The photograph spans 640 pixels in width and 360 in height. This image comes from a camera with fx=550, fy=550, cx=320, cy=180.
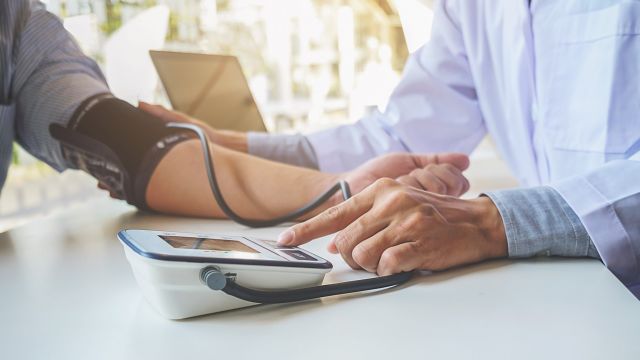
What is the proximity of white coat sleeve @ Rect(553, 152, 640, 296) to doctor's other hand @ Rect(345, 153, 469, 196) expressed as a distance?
0.17 meters

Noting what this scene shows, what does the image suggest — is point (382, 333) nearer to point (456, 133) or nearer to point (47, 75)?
point (47, 75)

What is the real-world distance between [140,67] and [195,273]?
863 mm

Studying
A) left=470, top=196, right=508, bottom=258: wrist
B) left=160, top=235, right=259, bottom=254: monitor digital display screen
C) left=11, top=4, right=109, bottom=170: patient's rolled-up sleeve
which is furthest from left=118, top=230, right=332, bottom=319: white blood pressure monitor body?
left=11, top=4, right=109, bottom=170: patient's rolled-up sleeve

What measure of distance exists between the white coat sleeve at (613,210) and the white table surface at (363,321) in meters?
0.02

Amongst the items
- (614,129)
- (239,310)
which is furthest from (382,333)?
(614,129)

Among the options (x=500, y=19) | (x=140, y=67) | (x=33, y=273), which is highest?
(x=500, y=19)

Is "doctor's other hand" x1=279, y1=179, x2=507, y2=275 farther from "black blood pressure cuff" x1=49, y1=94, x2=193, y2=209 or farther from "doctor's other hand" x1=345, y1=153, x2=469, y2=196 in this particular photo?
"black blood pressure cuff" x1=49, y1=94, x2=193, y2=209

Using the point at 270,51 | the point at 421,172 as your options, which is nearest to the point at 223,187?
the point at 421,172

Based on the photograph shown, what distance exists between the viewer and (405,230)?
44 centimetres

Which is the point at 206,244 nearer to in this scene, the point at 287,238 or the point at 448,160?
the point at 287,238

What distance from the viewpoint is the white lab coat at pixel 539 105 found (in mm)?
492

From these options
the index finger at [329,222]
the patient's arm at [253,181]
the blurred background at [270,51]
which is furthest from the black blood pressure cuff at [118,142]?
the index finger at [329,222]

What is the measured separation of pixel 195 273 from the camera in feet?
1.11

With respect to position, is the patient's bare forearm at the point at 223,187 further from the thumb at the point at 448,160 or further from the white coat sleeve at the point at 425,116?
the white coat sleeve at the point at 425,116
